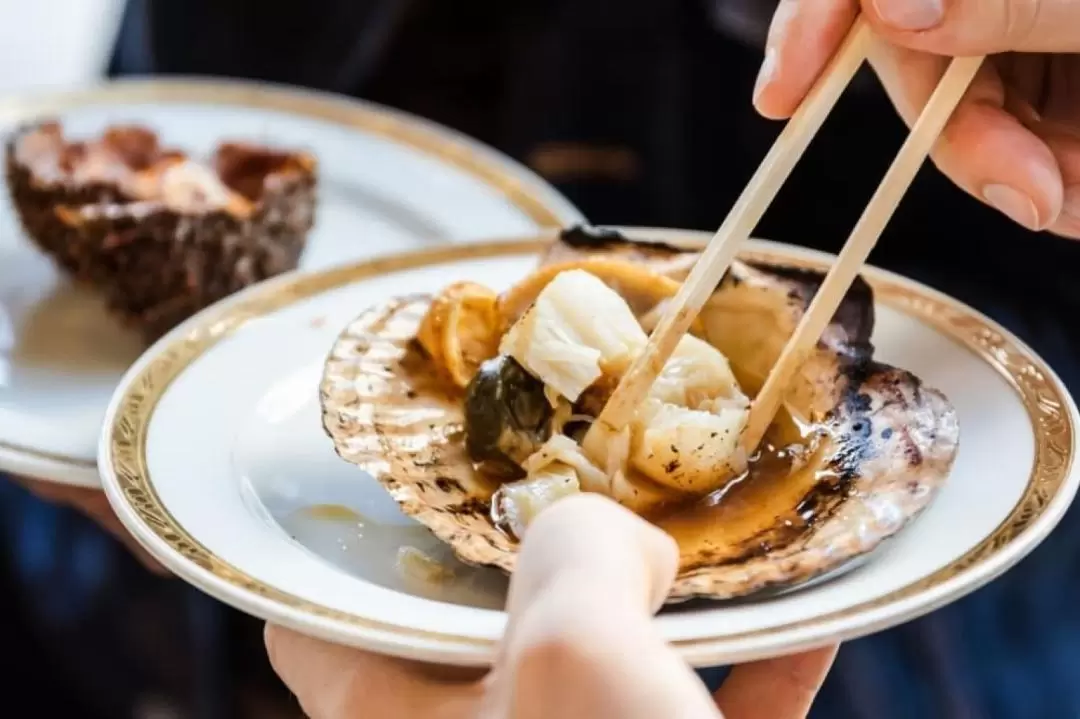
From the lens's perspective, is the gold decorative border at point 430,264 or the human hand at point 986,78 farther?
the human hand at point 986,78

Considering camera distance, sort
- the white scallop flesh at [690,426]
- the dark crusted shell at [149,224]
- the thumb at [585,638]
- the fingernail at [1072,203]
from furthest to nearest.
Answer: the dark crusted shell at [149,224] < the fingernail at [1072,203] < the white scallop flesh at [690,426] < the thumb at [585,638]

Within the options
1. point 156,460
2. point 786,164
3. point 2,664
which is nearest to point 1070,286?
point 786,164

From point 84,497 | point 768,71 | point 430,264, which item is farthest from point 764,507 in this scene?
point 84,497

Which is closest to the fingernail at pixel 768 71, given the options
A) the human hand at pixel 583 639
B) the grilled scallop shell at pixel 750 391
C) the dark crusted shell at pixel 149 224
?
the grilled scallop shell at pixel 750 391

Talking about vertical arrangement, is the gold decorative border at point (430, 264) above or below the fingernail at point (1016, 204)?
below

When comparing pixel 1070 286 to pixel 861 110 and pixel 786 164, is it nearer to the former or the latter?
pixel 861 110

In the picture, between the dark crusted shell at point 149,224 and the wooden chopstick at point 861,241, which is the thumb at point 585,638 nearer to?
the wooden chopstick at point 861,241
